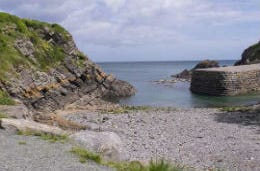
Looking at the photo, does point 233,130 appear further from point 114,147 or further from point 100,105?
point 100,105

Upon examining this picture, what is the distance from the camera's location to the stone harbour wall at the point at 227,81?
2304 inches

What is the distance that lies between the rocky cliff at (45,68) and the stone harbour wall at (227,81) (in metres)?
13.0

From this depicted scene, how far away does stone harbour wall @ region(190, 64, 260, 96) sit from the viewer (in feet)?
192

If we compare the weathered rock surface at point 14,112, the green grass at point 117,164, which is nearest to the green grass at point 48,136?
the green grass at point 117,164

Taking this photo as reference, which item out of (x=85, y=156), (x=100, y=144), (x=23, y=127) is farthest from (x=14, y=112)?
(x=85, y=156)

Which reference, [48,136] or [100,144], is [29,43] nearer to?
[48,136]

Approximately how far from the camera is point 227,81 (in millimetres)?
58938

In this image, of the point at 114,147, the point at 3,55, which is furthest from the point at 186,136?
the point at 3,55

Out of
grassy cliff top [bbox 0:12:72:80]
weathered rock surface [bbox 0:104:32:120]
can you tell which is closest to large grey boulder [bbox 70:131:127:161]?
weathered rock surface [bbox 0:104:32:120]

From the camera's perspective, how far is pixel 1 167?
10.7 metres

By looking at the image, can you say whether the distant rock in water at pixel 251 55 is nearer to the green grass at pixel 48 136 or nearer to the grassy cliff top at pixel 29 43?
the grassy cliff top at pixel 29 43

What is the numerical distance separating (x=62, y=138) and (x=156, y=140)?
8.93 meters

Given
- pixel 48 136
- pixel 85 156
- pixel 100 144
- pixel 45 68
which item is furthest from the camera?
pixel 45 68

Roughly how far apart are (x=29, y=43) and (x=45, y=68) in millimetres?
3242
